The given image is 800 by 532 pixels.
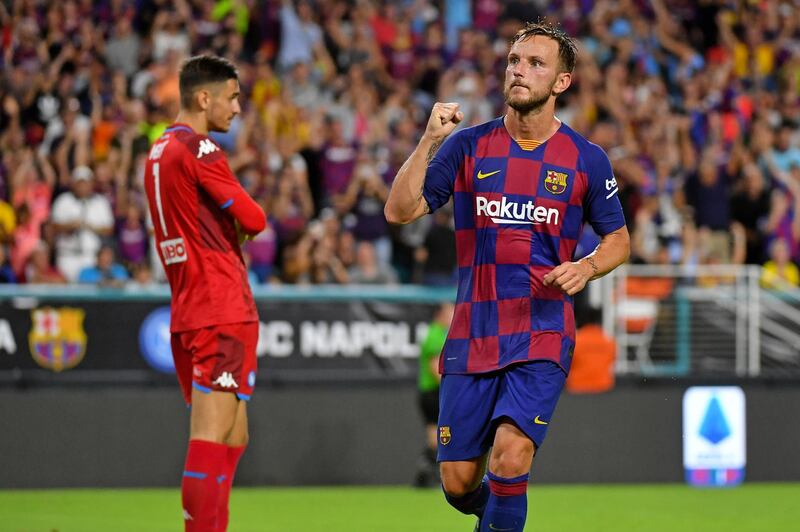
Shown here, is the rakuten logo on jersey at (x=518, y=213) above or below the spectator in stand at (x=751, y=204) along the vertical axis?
below

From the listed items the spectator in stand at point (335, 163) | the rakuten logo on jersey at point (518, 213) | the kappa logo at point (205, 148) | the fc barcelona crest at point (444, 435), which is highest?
the spectator in stand at point (335, 163)

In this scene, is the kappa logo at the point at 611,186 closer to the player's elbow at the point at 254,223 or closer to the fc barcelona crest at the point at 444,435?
the fc barcelona crest at the point at 444,435

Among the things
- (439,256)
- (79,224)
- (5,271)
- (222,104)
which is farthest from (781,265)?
(222,104)

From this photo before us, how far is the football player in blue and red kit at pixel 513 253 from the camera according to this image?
5.93 m

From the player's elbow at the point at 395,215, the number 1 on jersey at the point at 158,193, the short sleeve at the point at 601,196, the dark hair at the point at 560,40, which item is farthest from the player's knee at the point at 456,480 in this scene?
the dark hair at the point at 560,40

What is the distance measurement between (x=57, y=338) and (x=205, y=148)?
6.05m

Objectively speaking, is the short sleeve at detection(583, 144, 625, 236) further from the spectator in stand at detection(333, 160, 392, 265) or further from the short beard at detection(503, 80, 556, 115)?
the spectator in stand at detection(333, 160, 392, 265)

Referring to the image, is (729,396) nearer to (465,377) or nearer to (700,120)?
(700,120)

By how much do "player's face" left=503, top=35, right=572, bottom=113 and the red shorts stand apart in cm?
165

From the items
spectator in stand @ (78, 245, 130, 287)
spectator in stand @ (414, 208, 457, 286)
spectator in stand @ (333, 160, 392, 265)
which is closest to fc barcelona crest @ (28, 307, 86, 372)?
→ spectator in stand @ (78, 245, 130, 287)

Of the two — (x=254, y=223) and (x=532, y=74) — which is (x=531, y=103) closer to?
(x=532, y=74)

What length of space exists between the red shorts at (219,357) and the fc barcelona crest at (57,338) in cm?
Result: 569

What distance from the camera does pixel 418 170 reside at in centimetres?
590

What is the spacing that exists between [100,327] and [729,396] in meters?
5.93
